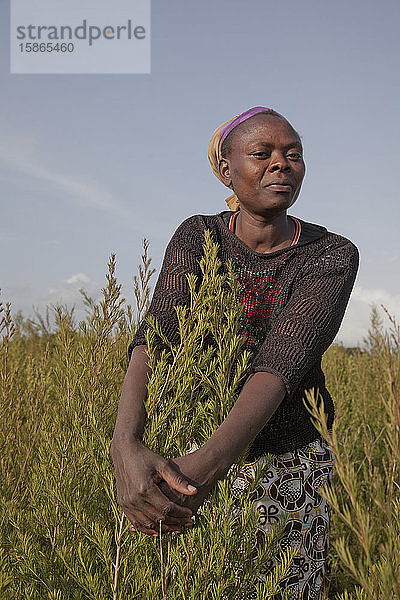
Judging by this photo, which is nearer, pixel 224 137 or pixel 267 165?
pixel 267 165

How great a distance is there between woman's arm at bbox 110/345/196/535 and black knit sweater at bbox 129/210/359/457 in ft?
1.14

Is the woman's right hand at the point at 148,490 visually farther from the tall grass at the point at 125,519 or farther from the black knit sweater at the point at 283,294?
the black knit sweater at the point at 283,294

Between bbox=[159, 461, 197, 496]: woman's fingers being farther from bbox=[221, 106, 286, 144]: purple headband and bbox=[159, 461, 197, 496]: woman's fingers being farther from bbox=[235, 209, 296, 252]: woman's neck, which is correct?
bbox=[221, 106, 286, 144]: purple headband

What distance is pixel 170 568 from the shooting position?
1624 millimetres

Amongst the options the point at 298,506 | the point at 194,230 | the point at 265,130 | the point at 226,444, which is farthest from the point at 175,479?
the point at 265,130

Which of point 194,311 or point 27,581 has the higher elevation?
point 194,311

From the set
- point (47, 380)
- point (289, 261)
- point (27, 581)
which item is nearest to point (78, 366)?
point (47, 380)

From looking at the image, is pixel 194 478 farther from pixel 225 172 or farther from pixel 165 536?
pixel 225 172

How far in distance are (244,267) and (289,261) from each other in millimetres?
159

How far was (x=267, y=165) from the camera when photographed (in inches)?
77.9

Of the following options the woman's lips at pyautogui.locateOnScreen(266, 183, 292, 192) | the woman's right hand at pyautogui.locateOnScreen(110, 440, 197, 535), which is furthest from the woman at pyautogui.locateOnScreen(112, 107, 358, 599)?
the woman's right hand at pyautogui.locateOnScreen(110, 440, 197, 535)

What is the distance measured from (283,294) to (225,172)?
58 centimetres

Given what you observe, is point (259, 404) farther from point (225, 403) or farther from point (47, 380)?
point (47, 380)

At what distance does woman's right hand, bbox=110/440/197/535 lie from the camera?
1.43m
